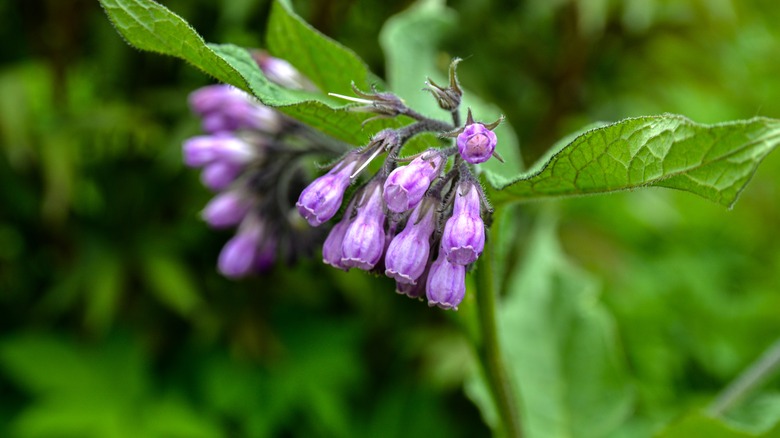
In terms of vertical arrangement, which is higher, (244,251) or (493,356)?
(244,251)

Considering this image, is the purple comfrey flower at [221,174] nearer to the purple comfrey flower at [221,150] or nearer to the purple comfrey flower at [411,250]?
the purple comfrey flower at [221,150]

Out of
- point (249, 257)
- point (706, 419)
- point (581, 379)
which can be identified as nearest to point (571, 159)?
point (706, 419)

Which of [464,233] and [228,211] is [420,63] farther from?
[464,233]

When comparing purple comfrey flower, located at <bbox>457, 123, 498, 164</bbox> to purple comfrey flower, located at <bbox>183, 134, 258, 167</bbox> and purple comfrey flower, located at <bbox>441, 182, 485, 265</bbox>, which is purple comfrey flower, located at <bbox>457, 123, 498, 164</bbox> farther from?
purple comfrey flower, located at <bbox>183, 134, 258, 167</bbox>

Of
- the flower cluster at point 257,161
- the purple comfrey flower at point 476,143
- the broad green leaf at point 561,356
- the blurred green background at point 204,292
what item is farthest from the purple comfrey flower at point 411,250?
the blurred green background at point 204,292

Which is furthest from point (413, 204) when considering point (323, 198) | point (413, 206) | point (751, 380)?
point (751, 380)

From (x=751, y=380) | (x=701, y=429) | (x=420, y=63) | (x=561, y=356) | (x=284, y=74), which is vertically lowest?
(x=701, y=429)

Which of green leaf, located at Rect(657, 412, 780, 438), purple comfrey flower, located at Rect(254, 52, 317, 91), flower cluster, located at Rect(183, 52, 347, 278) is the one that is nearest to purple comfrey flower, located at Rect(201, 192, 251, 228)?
flower cluster, located at Rect(183, 52, 347, 278)
